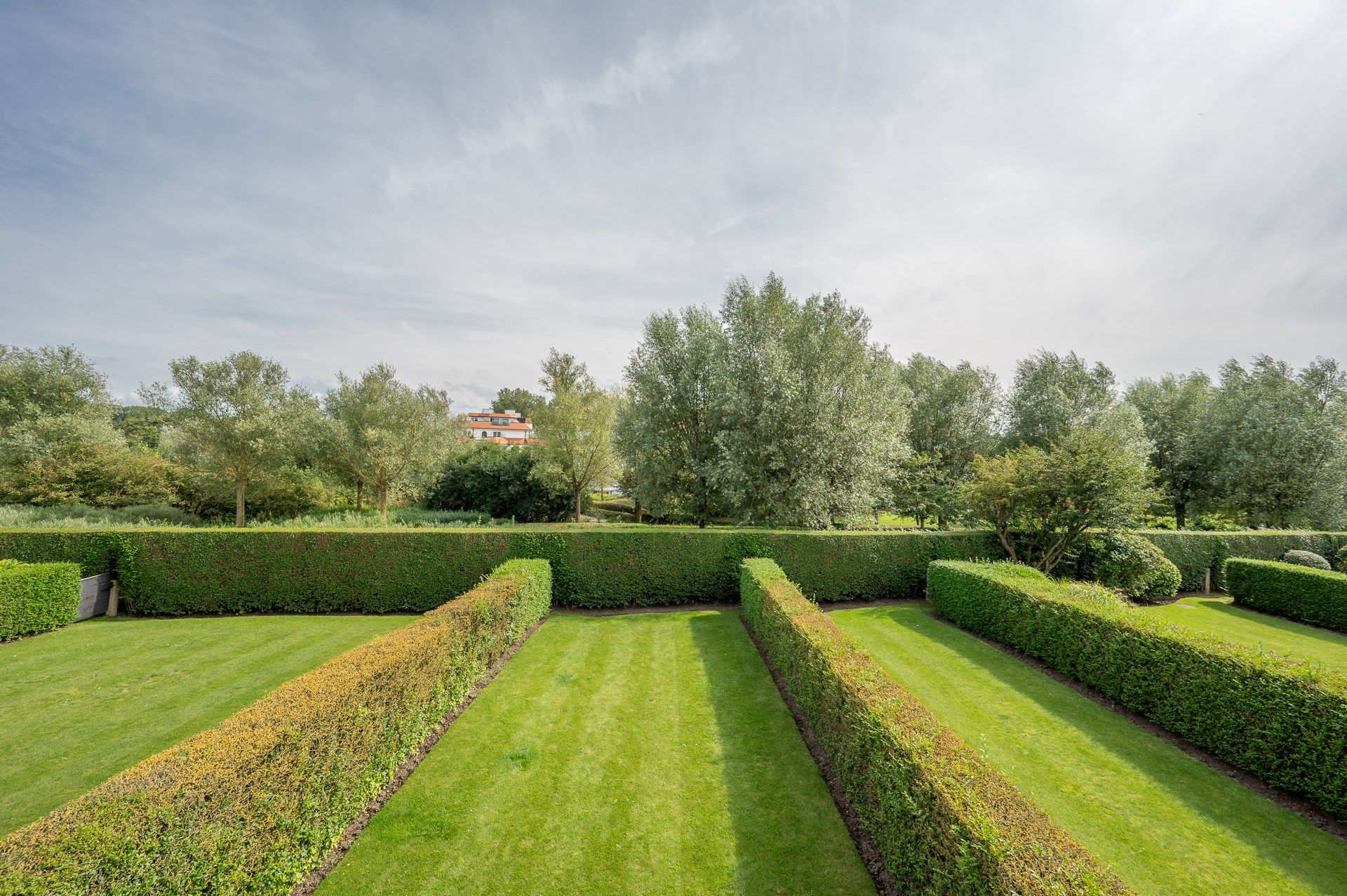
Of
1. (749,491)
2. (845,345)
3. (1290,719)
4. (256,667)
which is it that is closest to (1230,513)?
(845,345)

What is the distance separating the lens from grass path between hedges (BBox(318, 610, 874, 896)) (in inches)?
178

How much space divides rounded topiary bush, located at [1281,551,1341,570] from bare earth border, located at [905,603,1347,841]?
14.3 m

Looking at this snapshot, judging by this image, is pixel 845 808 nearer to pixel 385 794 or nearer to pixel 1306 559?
pixel 385 794

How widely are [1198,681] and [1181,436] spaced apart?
2851 centimetres

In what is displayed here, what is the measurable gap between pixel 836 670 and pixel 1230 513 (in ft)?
105

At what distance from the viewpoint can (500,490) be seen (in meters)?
32.0

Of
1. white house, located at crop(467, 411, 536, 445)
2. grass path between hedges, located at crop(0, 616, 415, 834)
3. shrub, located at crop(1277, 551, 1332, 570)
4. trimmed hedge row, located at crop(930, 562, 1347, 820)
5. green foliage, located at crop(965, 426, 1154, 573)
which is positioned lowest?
grass path between hedges, located at crop(0, 616, 415, 834)

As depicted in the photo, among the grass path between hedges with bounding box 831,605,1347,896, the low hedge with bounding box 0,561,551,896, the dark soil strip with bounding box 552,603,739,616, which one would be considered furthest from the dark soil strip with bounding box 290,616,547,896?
the grass path between hedges with bounding box 831,605,1347,896

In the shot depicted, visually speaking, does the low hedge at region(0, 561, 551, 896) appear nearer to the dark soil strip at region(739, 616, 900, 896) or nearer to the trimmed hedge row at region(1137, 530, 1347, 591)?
the dark soil strip at region(739, 616, 900, 896)

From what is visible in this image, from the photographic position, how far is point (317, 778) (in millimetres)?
4520

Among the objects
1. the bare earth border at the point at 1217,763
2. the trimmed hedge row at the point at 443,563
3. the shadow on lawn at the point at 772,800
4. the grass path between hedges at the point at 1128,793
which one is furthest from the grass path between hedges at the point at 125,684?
the bare earth border at the point at 1217,763

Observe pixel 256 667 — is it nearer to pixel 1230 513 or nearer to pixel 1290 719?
pixel 1290 719

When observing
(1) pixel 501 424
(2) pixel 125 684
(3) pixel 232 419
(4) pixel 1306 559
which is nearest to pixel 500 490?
(3) pixel 232 419

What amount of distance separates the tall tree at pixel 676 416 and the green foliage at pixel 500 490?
1081 centimetres
